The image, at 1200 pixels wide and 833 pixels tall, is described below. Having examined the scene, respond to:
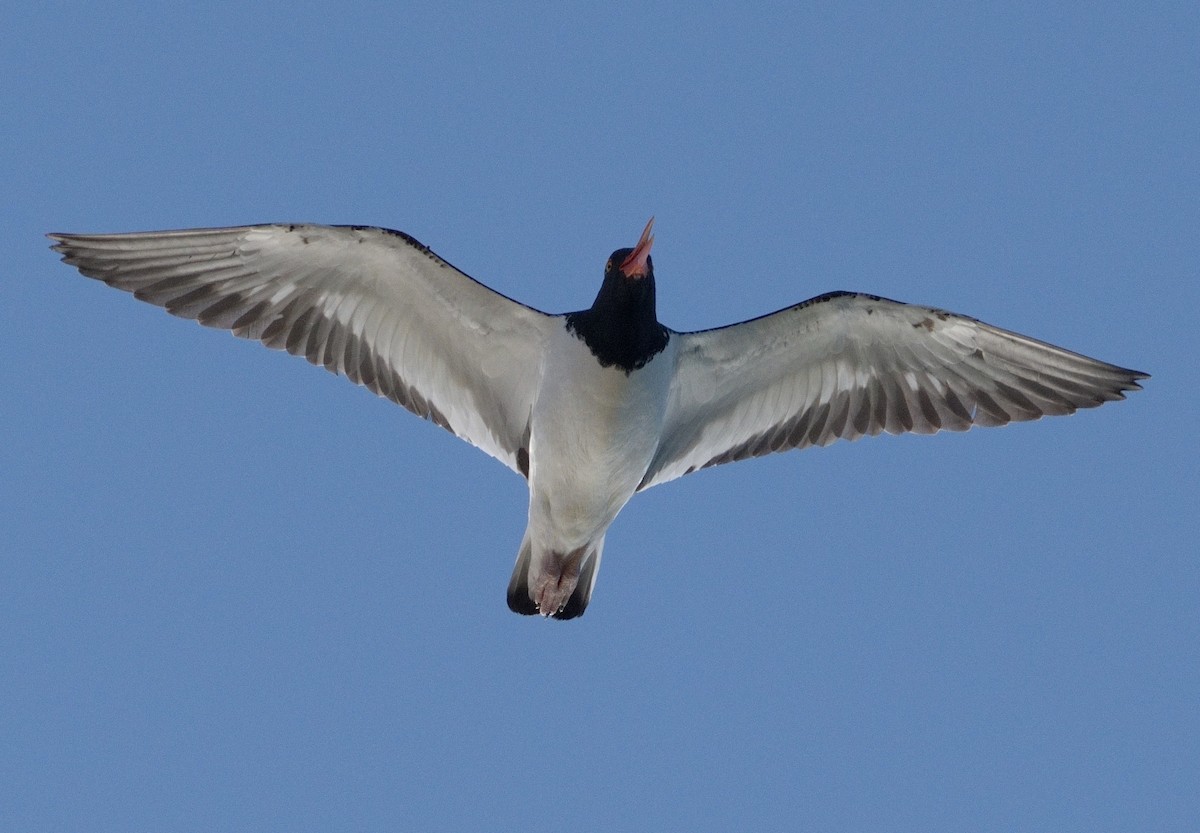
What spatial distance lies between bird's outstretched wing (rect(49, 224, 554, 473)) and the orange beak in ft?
3.13

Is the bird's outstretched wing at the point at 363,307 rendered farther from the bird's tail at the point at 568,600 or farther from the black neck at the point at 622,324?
the bird's tail at the point at 568,600

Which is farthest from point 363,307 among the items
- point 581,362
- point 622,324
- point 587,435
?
point 622,324

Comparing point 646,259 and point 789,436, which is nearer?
point 646,259

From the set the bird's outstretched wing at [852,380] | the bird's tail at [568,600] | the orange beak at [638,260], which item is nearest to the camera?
the orange beak at [638,260]

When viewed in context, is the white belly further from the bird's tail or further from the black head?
the bird's tail

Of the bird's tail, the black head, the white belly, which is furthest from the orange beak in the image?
the bird's tail

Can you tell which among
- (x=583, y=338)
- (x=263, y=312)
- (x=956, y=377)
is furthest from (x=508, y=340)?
(x=956, y=377)

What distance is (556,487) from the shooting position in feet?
37.9

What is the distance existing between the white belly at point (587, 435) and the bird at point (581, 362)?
0.05 feet

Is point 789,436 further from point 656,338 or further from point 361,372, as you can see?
point 361,372

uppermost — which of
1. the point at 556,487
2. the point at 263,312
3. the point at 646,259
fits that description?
the point at 646,259

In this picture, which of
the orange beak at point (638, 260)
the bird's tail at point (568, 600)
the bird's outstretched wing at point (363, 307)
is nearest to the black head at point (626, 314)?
the orange beak at point (638, 260)

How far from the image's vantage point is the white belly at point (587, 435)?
36.6ft

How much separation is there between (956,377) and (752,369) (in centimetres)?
169
